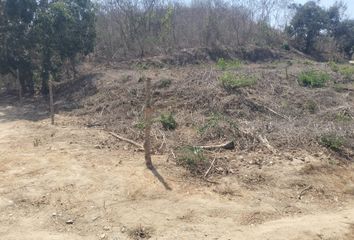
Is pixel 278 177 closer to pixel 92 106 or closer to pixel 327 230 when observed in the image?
pixel 327 230

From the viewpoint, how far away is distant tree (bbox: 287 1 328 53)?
97.1 feet

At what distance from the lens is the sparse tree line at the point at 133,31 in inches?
589

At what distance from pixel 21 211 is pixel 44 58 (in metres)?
10.9

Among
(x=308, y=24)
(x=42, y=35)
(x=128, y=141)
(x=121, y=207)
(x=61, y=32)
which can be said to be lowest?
(x=121, y=207)

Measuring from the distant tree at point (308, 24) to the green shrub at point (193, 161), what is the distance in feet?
82.8

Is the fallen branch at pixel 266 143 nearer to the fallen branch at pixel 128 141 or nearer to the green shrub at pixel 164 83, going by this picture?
the fallen branch at pixel 128 141

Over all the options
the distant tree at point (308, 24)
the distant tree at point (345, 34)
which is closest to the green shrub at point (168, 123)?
the distant tree at point (308, 24)

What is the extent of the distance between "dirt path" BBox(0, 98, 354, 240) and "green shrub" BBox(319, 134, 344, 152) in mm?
1921

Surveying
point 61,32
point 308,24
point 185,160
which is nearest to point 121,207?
point 185,160

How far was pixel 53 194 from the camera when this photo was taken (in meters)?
6.02

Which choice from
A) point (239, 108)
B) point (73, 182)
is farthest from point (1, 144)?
point (239, 108)

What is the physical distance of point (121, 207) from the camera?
A: 18.4 feet

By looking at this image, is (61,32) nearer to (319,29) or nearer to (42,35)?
(42,35)

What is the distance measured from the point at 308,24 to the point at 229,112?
2258 cm
